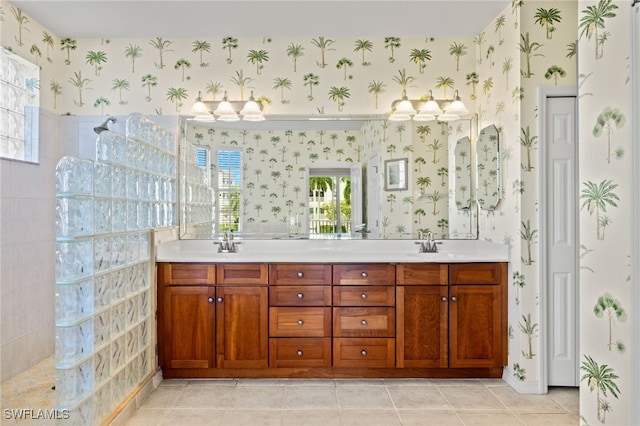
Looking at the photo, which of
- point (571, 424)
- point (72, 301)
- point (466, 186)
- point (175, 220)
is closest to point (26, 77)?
point (175, 220)

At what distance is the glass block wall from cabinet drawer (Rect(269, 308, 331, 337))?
2.71ft

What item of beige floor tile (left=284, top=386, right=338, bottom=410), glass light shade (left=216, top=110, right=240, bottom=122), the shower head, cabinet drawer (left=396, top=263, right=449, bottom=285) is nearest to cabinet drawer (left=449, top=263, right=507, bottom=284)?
cabinet drawer (left=396, top=263, right=449, bottom=285)

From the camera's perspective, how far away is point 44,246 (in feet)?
10.8

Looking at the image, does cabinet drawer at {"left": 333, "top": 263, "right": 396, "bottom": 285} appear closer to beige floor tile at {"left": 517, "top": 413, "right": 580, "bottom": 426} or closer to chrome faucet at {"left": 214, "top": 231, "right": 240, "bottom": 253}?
chrome faucet at {"left": 214, "top": 231, "right": 240, "bottom": 253}

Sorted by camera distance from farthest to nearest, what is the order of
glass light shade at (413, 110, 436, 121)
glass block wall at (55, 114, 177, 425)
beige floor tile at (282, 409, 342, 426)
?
glass light shade at (413, 110, 436, 121)
beige floor tile at (282, 409, 342, 426)
glass block wall at (55, 114, 177, 425)

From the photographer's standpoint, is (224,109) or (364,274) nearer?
(364,274)

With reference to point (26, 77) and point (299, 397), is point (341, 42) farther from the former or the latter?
point (299, 397)

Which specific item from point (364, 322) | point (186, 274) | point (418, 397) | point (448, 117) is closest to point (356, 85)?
point (448, 117)

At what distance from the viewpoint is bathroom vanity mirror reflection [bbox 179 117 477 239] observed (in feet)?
11.3

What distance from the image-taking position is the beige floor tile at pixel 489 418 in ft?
7.88

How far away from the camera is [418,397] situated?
107 inches

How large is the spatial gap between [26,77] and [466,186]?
135 inches

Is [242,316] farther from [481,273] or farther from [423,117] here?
[423,117]

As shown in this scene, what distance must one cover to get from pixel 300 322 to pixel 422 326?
0.83 m
